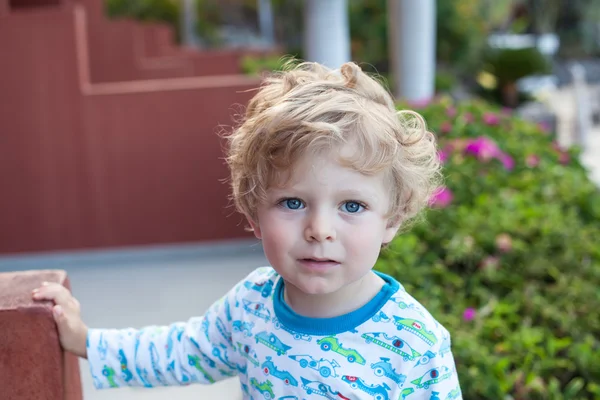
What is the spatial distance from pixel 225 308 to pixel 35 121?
15.4ft

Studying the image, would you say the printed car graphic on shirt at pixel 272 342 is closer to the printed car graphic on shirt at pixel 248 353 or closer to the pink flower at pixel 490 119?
the printed car graphic on shirt at pixel 248 353

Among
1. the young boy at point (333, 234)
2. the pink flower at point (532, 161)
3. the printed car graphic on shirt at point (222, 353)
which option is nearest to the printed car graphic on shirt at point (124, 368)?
the printed car graphic on shirt at point (222, 353)

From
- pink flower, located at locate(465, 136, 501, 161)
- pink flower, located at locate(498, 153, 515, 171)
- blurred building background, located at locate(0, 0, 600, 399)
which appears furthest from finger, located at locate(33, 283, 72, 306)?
pink flower, located at locate(498, 153, 515, 171)

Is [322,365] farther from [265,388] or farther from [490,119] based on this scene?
[490,119]

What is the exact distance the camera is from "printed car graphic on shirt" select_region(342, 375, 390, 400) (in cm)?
173

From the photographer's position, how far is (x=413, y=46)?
7535mm

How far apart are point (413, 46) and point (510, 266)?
3.75 m

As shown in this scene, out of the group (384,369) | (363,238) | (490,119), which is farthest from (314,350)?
(490,119)

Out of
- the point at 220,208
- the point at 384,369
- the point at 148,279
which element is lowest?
the point at 148,279

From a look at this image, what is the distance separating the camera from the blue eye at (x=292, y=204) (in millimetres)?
1725

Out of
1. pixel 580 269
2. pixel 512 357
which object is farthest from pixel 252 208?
pixel 580 269

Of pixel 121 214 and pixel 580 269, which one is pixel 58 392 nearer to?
pixel 580 269

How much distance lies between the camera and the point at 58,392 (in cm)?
197

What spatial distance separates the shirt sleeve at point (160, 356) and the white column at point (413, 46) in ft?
19.0
